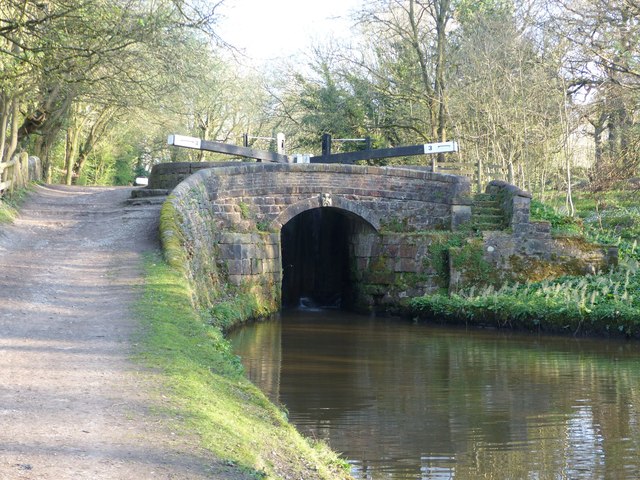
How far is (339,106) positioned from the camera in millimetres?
27984

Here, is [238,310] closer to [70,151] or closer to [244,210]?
[244,210]

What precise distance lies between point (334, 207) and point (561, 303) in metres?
5.14

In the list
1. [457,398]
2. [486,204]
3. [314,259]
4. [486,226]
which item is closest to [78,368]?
[457,398]

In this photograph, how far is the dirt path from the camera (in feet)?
17.3

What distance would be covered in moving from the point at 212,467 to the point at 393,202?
1485 centimetres

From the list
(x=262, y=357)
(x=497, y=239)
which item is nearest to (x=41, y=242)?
(x=262, y=357)

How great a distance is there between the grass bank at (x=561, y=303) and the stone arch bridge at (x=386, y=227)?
62 centimetres

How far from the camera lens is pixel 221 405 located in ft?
23.0

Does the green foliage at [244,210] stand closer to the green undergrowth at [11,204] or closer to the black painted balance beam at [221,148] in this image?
the black painted balance beam at [221,148]

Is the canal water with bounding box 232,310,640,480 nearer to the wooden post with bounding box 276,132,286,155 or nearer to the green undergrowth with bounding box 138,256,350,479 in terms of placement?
the green undergrowth with bounding box 138,256,350,479

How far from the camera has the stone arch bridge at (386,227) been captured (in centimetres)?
1838

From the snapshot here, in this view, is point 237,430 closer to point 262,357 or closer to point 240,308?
point 262,357

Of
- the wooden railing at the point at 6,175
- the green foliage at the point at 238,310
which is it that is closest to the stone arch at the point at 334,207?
the green foliage at the point at 238,310

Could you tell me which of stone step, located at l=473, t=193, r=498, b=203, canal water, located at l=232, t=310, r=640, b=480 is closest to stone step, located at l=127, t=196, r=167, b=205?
canal water, located at l=232, t=310, r=640, b=480
